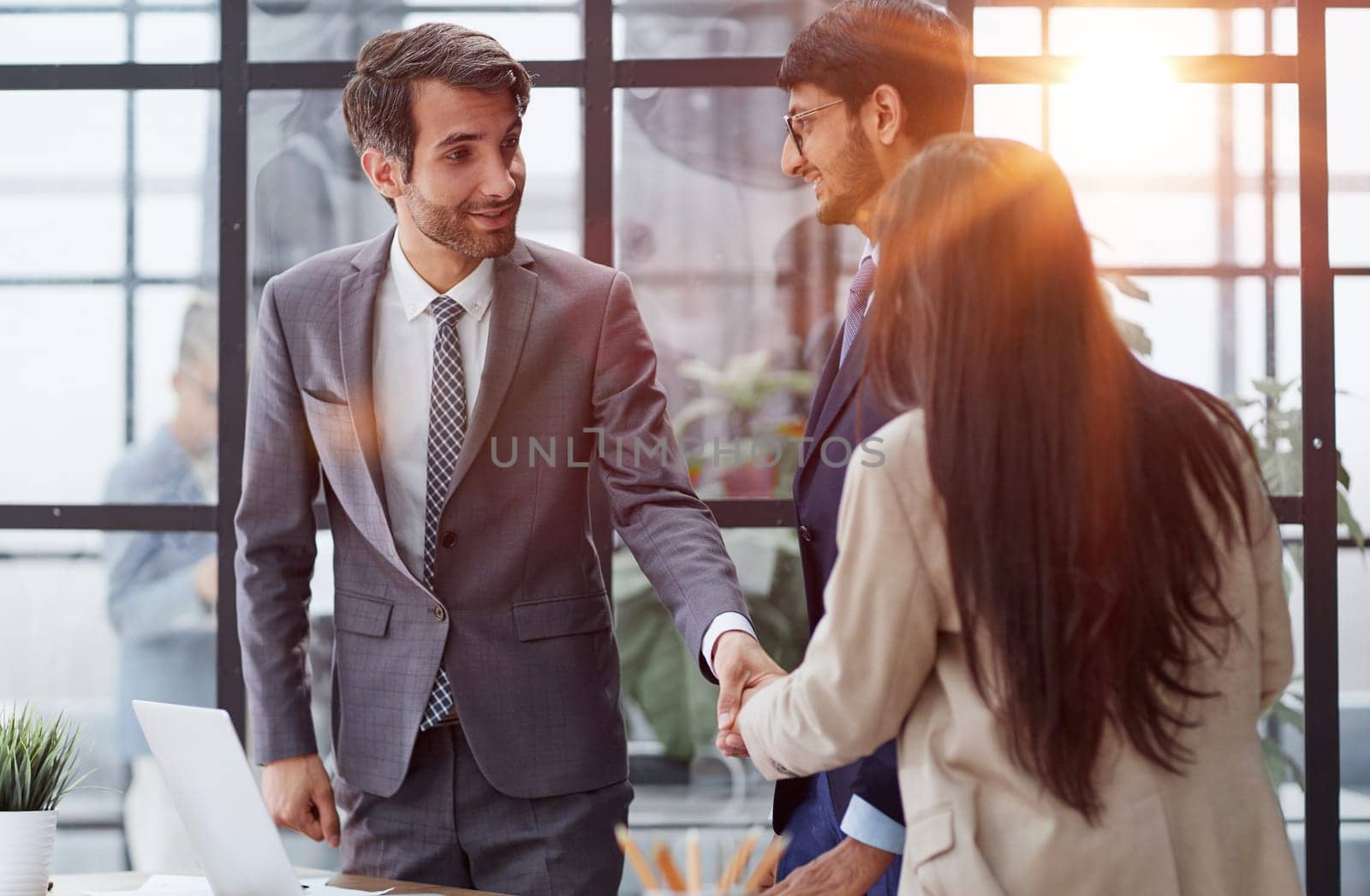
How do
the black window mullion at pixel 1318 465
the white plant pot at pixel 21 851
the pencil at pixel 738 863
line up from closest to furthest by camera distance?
the pencil at pixel 738 863
the white plant pot at pixel 21 851
the black window mullion at pixel 1318 465

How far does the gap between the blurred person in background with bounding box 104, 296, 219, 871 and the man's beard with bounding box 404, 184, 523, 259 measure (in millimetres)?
1347

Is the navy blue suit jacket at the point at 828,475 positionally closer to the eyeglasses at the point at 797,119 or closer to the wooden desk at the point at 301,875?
the eyeglasses at the point at 797,119

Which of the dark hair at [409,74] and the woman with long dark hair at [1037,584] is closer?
the woman with long dark hair at [1037,584]

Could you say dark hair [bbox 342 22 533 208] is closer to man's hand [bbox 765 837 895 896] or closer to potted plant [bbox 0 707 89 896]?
potted plant [bbox 0 707 89 896]

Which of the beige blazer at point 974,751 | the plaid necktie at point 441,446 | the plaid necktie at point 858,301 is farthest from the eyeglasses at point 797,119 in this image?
the beige blazer at point 974,751

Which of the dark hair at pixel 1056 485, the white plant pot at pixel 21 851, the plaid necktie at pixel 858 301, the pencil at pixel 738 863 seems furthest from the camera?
the plaid necktie at pixel 858 301

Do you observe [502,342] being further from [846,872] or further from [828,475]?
[846,872]

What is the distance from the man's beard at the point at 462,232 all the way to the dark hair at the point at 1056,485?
978mm

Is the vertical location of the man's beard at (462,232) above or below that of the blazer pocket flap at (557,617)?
above

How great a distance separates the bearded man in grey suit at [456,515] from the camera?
6.45ft

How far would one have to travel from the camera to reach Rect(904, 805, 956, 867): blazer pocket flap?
122cm

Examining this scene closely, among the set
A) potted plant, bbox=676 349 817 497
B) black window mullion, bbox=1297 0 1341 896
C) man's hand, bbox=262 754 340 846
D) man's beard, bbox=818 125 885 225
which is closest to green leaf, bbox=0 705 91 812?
man's hand, bbox=262 754 340 846

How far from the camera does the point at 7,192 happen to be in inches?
127

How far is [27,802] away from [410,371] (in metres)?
0.84
